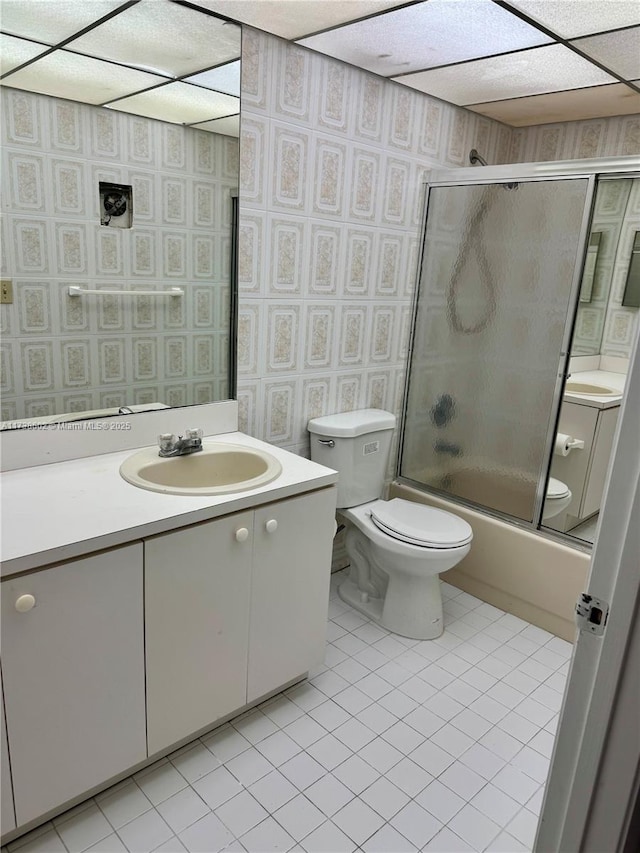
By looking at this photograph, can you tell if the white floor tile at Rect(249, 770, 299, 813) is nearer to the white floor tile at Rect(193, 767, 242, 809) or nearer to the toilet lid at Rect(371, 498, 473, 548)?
the white floor tile at Rect(193, 767, 242, 809)

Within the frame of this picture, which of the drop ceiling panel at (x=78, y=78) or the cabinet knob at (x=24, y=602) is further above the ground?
the drop ceiling panel at (x=78, y=78)

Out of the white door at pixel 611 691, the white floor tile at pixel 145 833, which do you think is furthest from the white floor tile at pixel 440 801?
the white door at pixel 611 691

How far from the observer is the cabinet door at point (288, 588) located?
5.71 feet

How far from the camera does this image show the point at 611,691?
2.72ft

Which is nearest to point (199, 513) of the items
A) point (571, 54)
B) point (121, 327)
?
point (121, 327)

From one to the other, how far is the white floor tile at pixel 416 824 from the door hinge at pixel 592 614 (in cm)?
101

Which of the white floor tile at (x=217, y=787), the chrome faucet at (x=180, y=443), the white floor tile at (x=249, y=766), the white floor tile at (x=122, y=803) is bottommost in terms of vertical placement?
the white floor tile at (x=122, y=803)

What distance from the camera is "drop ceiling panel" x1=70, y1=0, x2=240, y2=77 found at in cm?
165

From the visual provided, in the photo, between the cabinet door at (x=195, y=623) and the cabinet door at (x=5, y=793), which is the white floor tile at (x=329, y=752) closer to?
the cabinet door at (x=195, y=623)

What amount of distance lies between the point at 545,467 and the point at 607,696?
1.69 m

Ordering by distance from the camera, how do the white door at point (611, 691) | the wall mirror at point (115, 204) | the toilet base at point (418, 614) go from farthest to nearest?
the toilet base at point (418, 614) < the wall mirror at point (115, 204) < the white door at point (611, 691)

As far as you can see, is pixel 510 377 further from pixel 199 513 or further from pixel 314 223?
pixel 199 513

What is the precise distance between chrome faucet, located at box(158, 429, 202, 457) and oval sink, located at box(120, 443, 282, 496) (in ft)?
0.06

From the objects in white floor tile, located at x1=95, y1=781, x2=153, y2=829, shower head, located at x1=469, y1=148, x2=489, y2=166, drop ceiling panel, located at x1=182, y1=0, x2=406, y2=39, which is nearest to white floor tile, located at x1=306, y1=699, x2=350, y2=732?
white floor tile, located at x1=95, y1=781, x2=153, y2=829
